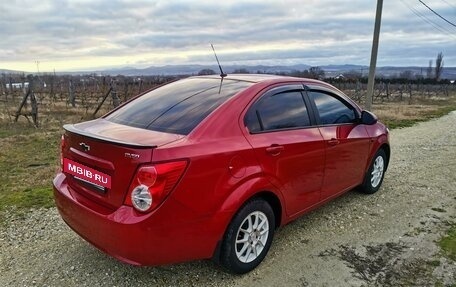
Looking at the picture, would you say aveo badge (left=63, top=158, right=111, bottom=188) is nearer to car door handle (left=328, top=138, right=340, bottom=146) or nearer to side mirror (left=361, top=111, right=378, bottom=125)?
car door handle (left=328, top=138, right=340, bottom=146)

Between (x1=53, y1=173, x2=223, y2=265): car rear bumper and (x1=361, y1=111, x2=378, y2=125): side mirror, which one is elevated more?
(x1=361, y1=111, x2=378, y2=125): side mirror

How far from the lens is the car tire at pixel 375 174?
4887 millimetres

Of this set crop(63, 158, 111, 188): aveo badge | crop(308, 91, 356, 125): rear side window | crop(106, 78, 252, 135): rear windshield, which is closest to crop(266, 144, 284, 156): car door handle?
crop(106, 78, 252, 135): rear windshield

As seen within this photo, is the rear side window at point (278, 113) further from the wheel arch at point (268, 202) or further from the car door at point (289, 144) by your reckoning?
the wheel arch at point (268, 202)

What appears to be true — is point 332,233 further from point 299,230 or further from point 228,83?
point 228,83

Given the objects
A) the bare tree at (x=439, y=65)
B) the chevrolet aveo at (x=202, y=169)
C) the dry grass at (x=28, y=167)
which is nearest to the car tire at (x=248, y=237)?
the chevrolet aveo at (x=202, y=169)

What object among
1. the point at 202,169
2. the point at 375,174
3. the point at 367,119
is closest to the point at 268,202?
the point at 202,169

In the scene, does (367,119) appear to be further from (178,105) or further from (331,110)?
(178,105)

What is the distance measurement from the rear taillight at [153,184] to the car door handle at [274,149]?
89 centimetres

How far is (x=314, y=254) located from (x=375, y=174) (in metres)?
2.06

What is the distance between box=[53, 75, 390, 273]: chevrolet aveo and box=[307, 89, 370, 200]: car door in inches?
0.9

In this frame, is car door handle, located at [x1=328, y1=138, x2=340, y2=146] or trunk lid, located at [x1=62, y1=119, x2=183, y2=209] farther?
car door handle, located at [x1=328, y1=138, x2=340, y2=146]

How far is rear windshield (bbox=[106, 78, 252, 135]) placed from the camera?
2.95 metres

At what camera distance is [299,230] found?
397 cm
